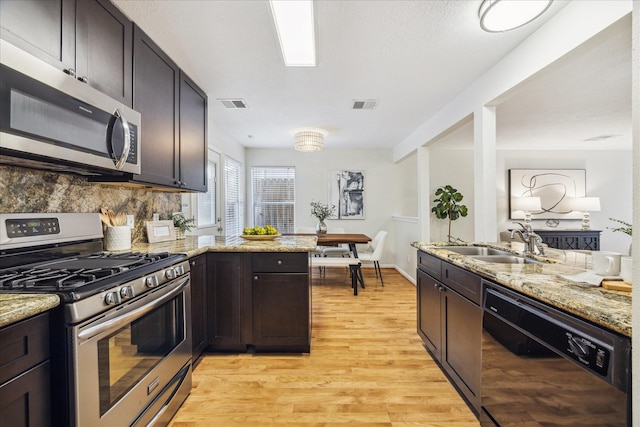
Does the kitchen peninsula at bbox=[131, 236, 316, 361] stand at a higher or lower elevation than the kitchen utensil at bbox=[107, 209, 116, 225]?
lower

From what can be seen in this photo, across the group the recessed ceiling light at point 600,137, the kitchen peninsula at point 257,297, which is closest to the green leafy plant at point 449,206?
the recessed ceiling light at point 600,137

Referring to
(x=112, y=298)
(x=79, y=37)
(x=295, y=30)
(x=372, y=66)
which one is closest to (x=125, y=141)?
(x=79, y=37)

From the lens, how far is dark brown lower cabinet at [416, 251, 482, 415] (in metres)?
1.51

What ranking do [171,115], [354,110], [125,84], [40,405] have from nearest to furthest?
[40,405] → [125,84] → [171,115] → [354,110]

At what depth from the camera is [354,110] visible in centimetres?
344

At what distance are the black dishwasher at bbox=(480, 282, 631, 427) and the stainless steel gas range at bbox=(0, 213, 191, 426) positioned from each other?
162 cm

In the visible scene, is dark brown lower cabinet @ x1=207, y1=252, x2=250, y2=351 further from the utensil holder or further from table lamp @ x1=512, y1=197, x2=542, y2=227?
table lamp @ x1=512, y1=197, x2=542, y2=227

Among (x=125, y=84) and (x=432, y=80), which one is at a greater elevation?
(x=432, y=80)

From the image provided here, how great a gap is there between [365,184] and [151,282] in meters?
4.83

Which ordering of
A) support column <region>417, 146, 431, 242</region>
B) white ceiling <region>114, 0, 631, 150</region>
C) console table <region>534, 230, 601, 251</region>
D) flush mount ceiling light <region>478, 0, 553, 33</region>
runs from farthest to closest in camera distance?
console table <region>534, 230, 601, 251</region>, support column <region>417, 146, 431, 242</region>, white ceiling <region>114, 0, 631, 150</region>, flush mount ceiling light <region>478, 0, 553, 33</region>

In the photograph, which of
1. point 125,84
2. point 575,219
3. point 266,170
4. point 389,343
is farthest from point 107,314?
point 575,219

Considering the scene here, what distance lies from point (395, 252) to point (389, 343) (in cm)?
339

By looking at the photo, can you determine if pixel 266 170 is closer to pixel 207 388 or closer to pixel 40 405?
pixel 207 388

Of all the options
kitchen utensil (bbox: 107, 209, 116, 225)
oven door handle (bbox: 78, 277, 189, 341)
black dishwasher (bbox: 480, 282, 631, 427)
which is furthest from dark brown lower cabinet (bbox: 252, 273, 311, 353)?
black dishwasher (bbox: 480, 282, 631, 427)
